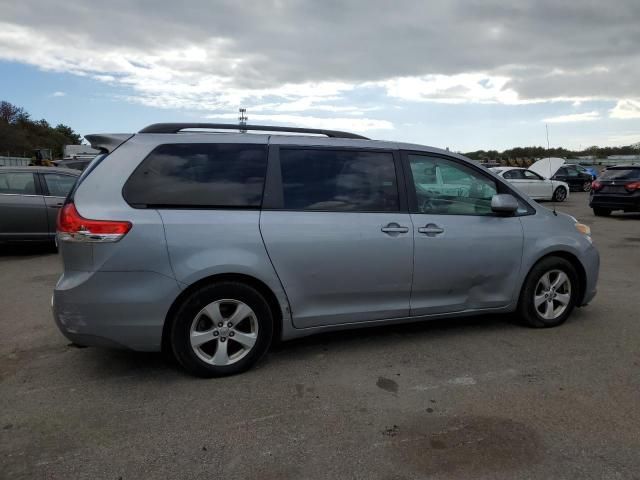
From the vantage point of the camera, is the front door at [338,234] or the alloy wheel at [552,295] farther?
the alloy wheel at [552,295]

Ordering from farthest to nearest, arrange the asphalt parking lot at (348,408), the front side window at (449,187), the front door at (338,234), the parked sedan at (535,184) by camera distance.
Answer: the parked sedan at (535,184) < the front side window at (449,187) < the front door at (338,234) < the asphalt parking lot at (348,408)

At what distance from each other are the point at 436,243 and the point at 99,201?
257 cm

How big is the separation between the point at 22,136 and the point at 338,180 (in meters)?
82.3

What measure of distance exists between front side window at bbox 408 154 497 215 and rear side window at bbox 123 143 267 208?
1.35m

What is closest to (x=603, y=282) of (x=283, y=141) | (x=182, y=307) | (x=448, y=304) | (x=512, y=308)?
(x=512, y=308)

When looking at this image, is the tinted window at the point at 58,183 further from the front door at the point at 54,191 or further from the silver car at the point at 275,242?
the silver car at the point at 275,242

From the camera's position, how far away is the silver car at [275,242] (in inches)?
138

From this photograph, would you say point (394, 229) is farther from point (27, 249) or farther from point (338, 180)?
point (27, 249)

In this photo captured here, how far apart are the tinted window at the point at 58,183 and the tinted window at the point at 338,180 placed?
6.54m

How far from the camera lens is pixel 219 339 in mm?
3719

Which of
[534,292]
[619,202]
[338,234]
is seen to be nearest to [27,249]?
[338,234]

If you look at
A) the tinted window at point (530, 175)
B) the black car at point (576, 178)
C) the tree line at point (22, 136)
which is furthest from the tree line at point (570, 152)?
the tree line at point (22, 136)

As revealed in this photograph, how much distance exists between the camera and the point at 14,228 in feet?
28.8

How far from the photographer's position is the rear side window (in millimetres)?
3621
